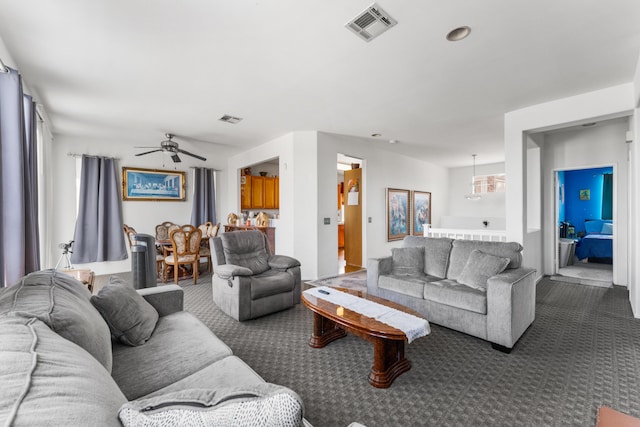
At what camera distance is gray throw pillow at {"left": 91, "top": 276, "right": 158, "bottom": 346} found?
5.53 ft

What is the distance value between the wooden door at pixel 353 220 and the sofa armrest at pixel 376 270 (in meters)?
2.40

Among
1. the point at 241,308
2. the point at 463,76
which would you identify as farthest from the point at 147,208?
the point at 463,76

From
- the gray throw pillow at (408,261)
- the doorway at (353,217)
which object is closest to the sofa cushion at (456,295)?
the gray throw pillow at (408,261)

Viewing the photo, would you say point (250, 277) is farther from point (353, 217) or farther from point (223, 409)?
point (353, 217)

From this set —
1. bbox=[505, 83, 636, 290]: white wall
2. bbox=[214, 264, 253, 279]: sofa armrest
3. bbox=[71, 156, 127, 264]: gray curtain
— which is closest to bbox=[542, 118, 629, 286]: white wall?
bbox=[505, 83, 636, 290]: white wall

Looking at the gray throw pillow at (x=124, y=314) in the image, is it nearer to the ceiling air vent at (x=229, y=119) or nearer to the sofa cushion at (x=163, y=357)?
the sofa cushion at (x=163, y=357)

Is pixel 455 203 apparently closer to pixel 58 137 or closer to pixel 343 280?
pixel 343 280

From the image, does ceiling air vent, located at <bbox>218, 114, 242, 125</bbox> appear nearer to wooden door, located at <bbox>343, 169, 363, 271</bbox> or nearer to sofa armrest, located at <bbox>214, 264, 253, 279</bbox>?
sofa armrest, located at <bbox>214, 264, 253, 279</bbox>

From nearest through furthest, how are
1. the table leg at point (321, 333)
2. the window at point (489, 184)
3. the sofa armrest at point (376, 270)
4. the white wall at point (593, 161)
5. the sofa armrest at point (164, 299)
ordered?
the sofa armrest at point (164, 299) < the table leg at point (321, 333) < the sofa armrest at point (376, 270) < the white wall at point (593, 161) < the window at point (489, 184)

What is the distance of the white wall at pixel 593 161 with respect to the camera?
→ 4.51m

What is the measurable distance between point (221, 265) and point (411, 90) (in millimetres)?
3024

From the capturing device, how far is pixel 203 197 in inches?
265

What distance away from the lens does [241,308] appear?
3084 mm

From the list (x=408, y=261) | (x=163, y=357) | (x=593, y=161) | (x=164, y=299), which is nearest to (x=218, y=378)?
(x=163, y=357)
